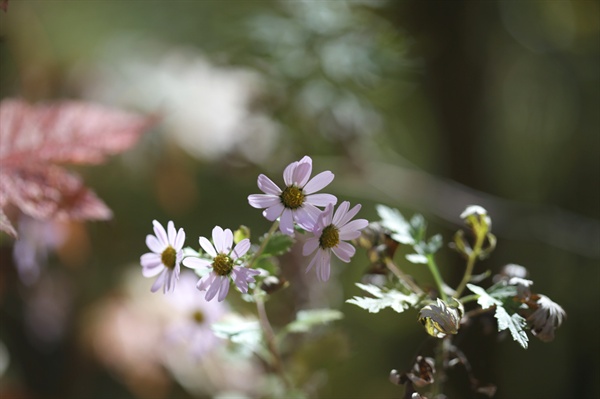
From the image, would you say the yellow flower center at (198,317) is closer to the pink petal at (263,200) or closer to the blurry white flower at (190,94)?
the pink petal at (263,200)

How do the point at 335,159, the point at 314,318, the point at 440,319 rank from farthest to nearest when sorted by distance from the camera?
the point at 335,159 < the point at 314,318 < the point at 440,319

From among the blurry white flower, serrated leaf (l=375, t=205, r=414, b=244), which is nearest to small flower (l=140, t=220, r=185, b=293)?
serrated leaf (l=375, t=205, r=414, b=244)

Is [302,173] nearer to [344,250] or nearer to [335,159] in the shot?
[344,250]

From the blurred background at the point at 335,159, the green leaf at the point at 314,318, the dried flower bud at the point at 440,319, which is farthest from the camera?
the blurred background at the point at 335,159

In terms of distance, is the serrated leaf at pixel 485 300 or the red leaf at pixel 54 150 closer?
the serrated leaf at pixel 485 300

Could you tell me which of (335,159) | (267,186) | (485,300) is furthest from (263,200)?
(335,159)

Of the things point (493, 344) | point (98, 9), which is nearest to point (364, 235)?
point (493, 344)

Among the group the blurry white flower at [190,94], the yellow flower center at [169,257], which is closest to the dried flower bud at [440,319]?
the yellow flower center at [169,257]
